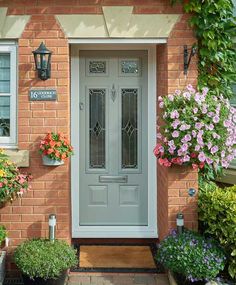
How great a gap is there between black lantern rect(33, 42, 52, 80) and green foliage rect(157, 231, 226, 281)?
8.20ft

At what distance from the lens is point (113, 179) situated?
6742mm

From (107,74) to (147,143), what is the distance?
1141 millimetres

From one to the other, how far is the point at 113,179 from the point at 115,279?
5.07 feet

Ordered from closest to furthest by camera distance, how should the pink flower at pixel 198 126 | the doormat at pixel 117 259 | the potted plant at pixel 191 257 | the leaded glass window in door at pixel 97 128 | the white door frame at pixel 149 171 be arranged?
the potted plant at pixel 191 257, the pink flower at pixel 198 126, the doormat at pixel 117 259, the white door frame at pixel 149 171, the leaded glass window in door at pixel 97 128

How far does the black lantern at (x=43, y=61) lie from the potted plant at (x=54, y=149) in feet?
2.39

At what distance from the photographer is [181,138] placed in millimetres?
5383

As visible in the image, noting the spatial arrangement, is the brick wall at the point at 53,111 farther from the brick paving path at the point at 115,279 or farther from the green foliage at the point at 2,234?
the brick paving path at the point at 115,279

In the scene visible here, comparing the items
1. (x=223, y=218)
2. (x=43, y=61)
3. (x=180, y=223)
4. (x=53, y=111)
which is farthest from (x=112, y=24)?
(x=223, y=218)

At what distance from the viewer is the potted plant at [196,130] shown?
5348 mm

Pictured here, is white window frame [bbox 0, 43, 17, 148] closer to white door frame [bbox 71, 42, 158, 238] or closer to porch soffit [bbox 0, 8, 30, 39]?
porch soffit [bbox 0, 8, 30, 39]

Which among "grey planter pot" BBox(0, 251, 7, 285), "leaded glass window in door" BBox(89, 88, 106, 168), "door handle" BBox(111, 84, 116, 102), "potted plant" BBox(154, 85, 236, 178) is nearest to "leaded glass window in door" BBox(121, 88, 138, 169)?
"door handle" BBox(111, 84, 116, 102)

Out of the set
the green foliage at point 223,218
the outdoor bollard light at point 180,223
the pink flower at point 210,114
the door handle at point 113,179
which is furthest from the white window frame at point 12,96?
the green foliage at point 223,218

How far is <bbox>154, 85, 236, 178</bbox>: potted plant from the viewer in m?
5.35

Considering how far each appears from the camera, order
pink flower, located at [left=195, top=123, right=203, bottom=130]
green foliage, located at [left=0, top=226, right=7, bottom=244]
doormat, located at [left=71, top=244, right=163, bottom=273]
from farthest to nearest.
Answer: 1. doormat, located at [left=71, top=244, right=163, bottom=273]
2. green foliage, located at [left=0, top=226, right=7, bottom=244]
3. pink flower, located at [left=195, top=123, right=203, bottom=130]
